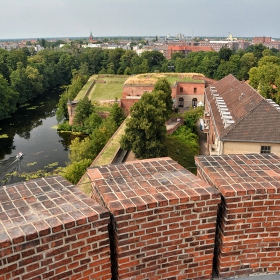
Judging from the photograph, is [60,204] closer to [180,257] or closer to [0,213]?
[0,213]

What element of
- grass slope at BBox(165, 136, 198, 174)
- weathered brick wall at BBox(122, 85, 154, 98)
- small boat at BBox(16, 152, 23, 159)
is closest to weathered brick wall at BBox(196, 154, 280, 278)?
grass slope at BBox(165, 136, 198, 174)

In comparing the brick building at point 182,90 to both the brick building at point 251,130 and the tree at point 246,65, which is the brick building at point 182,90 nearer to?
the tree at point 246,65

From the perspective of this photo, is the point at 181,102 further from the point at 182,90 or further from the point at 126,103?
the point at 126,103

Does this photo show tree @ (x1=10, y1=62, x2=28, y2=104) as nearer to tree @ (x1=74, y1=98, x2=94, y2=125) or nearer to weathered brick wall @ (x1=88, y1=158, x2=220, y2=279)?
tree @ (x1=74, y1=98, x2=94, y2=125)

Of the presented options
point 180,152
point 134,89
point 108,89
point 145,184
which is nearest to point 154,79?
point 134,89

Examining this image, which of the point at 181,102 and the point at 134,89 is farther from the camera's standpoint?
the point at 181,102

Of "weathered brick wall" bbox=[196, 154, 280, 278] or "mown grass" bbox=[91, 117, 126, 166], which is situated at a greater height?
"weathered brick wall" bbox=[196, 154, 280, 278]
